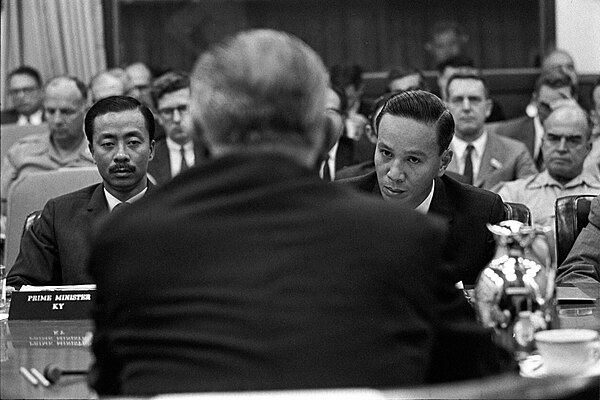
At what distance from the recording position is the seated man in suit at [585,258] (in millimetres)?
3468

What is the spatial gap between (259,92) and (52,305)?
4.54 feet

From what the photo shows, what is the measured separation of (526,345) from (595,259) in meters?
1.53

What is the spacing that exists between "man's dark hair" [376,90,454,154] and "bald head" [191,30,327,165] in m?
1.88

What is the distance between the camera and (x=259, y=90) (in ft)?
5.58

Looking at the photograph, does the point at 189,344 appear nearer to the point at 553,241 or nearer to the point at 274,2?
the point at 553,241

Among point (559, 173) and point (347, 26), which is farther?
point (347, 26)

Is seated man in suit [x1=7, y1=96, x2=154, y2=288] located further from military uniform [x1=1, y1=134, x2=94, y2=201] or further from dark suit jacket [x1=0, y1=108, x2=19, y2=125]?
dark suit jacket [x1=0, y1=108, x2=19, y2=125]

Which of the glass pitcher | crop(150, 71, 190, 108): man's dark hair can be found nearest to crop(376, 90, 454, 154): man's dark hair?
the glass pitcher

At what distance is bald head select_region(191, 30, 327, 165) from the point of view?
1.70 m

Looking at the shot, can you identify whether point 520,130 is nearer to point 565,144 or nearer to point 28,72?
point 565,144

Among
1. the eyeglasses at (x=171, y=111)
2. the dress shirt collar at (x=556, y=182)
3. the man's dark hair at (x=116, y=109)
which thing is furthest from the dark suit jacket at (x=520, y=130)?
the man's dark hair at (x=116, y=109)

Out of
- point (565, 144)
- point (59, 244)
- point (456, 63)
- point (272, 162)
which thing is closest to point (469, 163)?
point (565, 144)

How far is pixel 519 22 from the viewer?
9133 millimetres

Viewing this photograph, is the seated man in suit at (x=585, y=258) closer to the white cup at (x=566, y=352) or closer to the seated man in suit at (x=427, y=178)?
the seated man in suit at (x=427, y=178)
